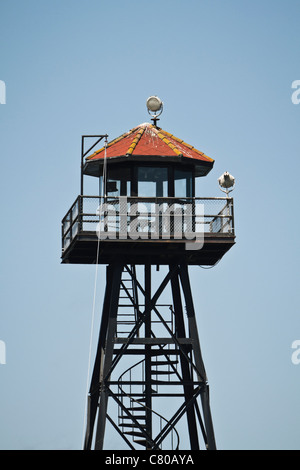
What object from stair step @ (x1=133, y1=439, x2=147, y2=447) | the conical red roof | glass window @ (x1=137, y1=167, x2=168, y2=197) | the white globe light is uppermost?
the white globe light

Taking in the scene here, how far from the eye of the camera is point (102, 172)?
7188cm

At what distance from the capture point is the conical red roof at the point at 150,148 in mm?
71000

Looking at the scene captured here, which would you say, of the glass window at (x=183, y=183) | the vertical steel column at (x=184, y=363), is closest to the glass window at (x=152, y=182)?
the glass window at (x=183, y=183)

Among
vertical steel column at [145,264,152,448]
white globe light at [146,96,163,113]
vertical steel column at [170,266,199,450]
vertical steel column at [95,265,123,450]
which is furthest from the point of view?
white globe light at [146,96,163,113]

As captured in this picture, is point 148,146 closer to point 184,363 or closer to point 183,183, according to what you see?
point 183,183

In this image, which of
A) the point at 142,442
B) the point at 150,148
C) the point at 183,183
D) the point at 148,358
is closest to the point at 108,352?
the point at 148,358

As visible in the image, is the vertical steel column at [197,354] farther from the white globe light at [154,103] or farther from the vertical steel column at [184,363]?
the white globe light at [154,103]

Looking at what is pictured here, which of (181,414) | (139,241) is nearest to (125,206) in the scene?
(139,241)

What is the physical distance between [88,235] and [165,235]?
2.83 m

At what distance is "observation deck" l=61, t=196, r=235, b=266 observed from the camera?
69.4 m

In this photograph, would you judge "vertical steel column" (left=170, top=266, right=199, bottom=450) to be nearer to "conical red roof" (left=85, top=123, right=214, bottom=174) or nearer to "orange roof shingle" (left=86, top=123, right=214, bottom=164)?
"conical red roof" (left=85, top=123, right=214, bottom=174)

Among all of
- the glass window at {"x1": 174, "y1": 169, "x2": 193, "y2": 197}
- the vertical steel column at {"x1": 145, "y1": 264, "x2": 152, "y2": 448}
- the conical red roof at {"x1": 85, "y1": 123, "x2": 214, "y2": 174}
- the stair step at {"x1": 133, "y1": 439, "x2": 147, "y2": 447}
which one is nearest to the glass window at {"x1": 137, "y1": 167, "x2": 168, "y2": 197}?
the glass window at {"x1": 174, "y1": 169, "x2": 193, "y2": 197}

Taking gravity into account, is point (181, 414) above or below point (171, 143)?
below
